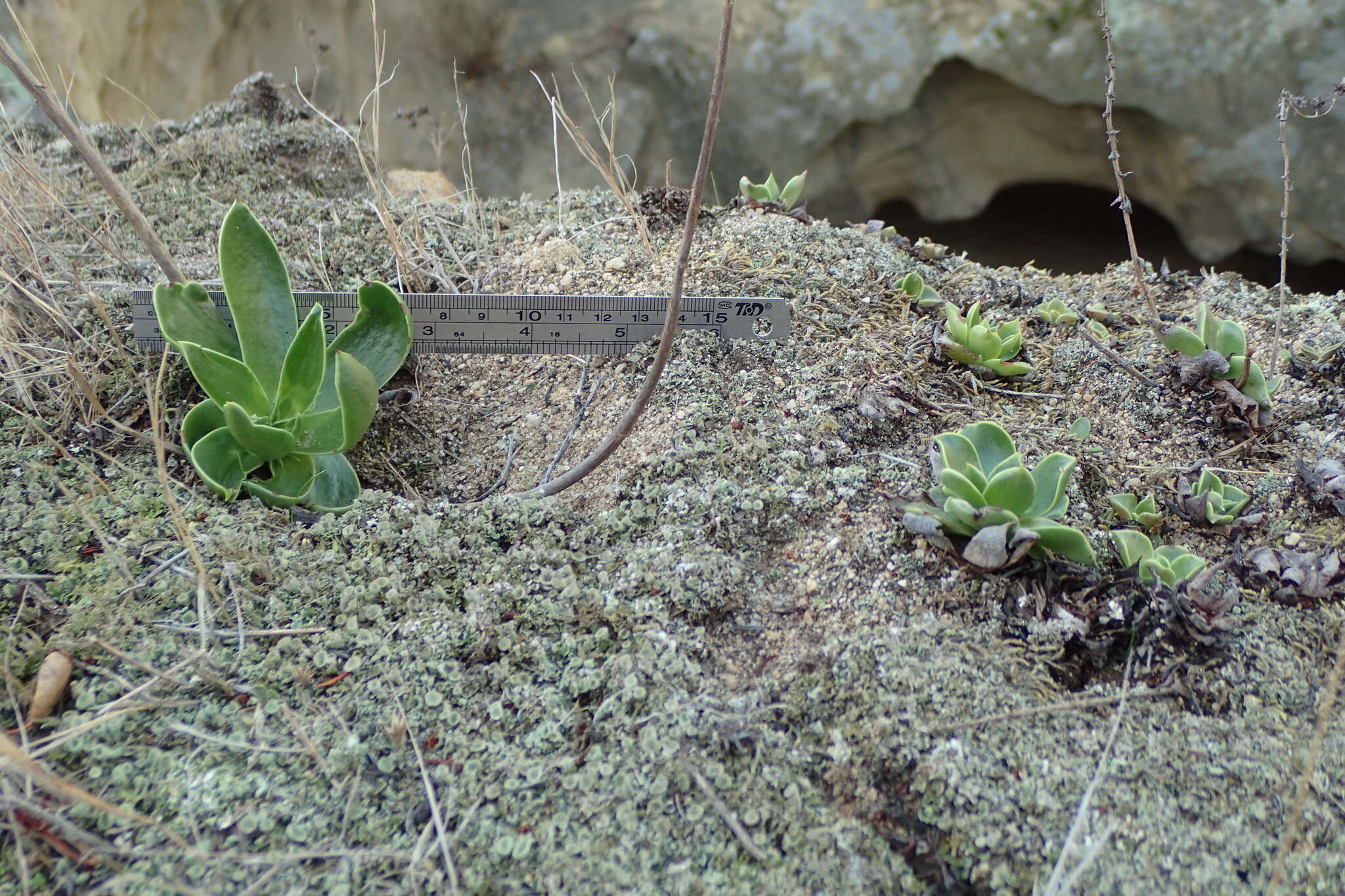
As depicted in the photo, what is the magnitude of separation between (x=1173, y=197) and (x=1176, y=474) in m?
3.31

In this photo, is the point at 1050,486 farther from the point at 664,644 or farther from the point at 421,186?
the point at 421,186

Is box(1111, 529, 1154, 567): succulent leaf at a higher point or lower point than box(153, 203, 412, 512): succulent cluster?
lower

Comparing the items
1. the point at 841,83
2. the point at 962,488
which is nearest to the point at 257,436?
the point at 962,488

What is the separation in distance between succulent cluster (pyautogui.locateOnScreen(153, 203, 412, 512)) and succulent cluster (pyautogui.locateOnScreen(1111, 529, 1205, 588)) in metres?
1.15

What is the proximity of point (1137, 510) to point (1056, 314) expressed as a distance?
0.66 metres

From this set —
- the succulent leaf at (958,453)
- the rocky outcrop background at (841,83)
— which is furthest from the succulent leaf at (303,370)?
the rocky outcrop background at (841,83)

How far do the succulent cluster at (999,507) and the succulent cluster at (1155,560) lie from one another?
0.22ft

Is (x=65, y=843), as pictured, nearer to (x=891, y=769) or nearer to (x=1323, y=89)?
(x=891, y=769)

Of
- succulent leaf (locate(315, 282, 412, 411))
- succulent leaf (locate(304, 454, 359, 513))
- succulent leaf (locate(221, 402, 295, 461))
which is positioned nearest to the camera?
succulent leaf (locate(221, 402, 295, 461))

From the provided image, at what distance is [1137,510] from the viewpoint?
1320 millimetres

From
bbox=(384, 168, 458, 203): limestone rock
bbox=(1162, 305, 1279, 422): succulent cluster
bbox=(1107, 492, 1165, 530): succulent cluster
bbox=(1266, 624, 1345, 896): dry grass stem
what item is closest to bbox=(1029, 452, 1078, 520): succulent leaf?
bbox=(1107, 492, 1165, 530): succulent cluster

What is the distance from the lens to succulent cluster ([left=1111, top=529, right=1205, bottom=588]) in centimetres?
116

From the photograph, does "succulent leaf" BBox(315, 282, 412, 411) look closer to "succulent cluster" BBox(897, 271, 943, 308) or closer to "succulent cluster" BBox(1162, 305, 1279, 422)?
"succulent cluster" BBox(897, 271, 943, 308)

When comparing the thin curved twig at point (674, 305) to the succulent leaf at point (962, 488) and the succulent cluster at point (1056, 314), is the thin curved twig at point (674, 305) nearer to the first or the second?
the succulent leaf at point (962, 488)
